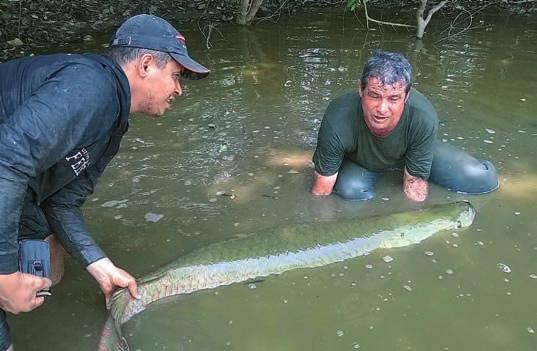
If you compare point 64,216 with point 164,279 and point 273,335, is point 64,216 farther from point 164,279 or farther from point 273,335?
point 273,335

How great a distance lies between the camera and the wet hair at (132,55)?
6.81 feet

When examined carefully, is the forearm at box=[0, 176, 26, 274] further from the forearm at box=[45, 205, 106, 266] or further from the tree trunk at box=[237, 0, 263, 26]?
the tree trunk at box=[237, 0, 263, 26]

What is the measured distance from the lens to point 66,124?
181 cm

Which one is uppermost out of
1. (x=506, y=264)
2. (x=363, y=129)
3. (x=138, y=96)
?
(x=138, y=96)

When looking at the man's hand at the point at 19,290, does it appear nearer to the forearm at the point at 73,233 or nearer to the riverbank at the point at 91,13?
the forearm at the point at 73,233

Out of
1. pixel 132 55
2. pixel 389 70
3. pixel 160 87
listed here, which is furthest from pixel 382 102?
pixel 132 55

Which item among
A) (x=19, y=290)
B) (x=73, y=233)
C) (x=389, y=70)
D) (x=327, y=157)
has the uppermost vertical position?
(x=389, y=70)

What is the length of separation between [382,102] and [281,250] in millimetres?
989

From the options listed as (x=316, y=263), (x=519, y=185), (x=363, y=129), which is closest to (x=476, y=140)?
(x=519, y=185)

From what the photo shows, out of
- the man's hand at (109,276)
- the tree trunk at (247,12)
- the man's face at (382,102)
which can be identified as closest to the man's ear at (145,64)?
the man's hand at (109,276)

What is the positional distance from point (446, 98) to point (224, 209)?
275 cm

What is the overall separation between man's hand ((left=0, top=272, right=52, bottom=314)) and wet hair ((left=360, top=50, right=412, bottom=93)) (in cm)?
Answer: 207

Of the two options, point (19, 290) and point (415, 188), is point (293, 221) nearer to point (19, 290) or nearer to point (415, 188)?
point (415, 188)

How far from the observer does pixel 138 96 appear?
217 centimetres
